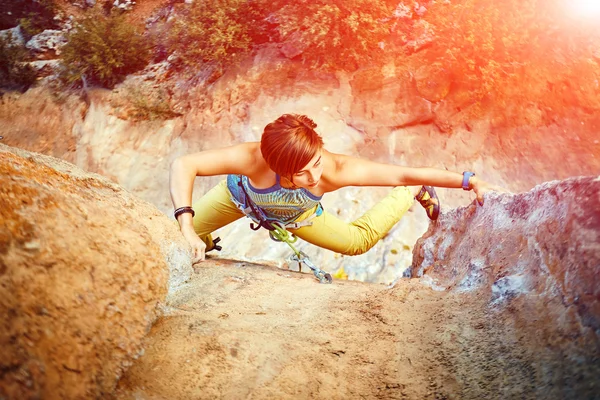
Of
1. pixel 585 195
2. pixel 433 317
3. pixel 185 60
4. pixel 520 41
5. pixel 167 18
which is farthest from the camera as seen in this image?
pixel 167 18

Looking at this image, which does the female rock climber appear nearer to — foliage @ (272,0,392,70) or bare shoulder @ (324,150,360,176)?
bare shoulder @ (324,150,360,176)

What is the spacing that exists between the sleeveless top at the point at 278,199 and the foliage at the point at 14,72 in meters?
5.11

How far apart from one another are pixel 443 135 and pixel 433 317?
134 inches

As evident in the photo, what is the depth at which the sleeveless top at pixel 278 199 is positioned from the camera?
2.27 m

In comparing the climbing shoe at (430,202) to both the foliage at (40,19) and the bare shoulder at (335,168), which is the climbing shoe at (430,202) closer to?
the bare shoulder at (335,168)

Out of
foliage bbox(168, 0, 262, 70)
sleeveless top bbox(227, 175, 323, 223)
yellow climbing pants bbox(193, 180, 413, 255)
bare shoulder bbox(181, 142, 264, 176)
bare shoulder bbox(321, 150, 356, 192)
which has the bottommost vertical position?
yellow climbing pants bbox(193, 180, 413, 255)

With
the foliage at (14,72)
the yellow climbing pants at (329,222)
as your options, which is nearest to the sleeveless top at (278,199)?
the yellow climbing pants at (329,222)

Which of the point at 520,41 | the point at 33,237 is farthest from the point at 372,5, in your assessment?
the point at 33,237

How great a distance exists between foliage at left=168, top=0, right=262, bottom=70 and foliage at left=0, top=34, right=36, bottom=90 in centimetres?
254

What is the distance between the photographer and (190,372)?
3.55 ft

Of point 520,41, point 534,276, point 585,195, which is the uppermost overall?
point 520,41

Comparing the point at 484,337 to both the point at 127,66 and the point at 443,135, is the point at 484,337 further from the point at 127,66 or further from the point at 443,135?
the point at 127,66

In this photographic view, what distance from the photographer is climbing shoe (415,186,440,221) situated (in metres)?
2.72

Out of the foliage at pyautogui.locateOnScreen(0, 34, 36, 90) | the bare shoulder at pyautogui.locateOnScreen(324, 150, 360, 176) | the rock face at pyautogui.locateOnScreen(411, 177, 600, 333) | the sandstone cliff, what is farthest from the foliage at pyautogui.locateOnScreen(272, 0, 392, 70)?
the foliage at pyautogui.locateOnScreen(0, 34, 36, 90)
